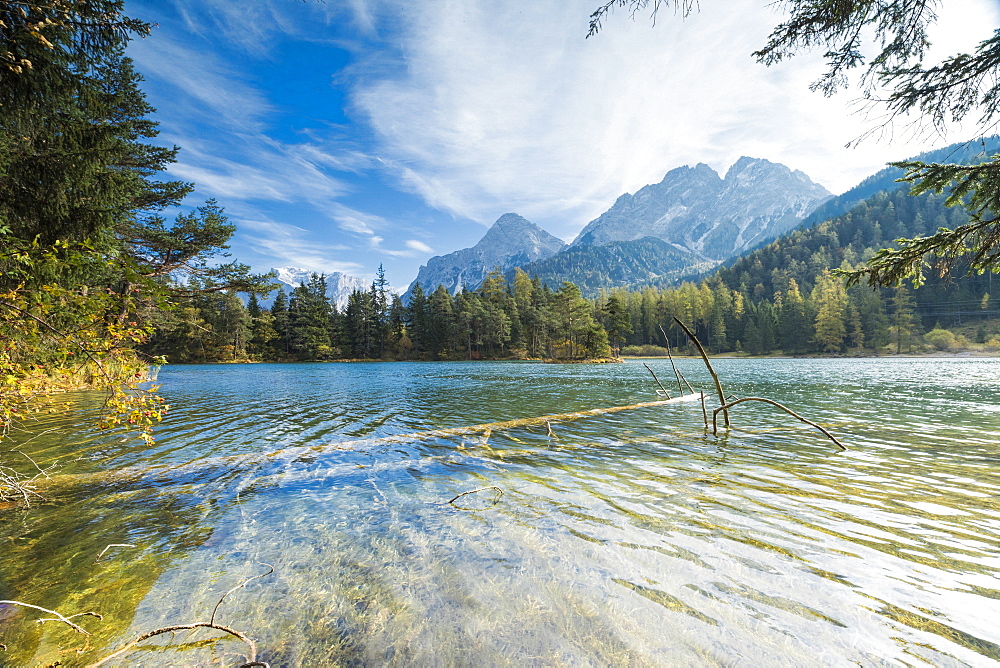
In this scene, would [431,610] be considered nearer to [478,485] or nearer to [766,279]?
[478,485]

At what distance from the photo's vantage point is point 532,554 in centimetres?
430

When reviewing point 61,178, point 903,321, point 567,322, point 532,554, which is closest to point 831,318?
point 903,321

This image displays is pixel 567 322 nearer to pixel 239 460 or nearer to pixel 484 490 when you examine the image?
pixel 239 460

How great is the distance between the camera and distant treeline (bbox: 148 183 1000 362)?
7156 cm

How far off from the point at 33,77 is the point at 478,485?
10.6 meters

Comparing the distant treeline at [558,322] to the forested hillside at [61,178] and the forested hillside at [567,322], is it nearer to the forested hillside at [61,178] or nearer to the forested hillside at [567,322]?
the forested hillside at [567,322]

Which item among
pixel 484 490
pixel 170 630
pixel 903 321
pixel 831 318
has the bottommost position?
pixel 484 490

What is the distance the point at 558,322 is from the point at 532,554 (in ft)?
210

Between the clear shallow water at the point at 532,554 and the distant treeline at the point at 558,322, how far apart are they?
5592 centimetres

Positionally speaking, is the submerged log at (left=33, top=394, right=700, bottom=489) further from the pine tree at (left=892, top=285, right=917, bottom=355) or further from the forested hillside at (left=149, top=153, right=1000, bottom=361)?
the pine tree at (left=892, top=285, right=917, bottom=355)

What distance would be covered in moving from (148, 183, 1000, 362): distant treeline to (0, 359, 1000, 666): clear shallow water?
5592 centimetres

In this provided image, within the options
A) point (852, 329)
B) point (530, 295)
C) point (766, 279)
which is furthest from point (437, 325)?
point (766, 279)

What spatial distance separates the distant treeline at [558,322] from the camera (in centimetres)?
7156

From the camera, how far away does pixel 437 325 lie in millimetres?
87750
